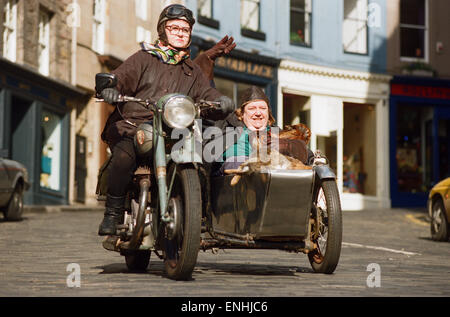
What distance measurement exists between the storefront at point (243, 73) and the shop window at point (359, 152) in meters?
2.93

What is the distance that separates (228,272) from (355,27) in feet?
77.5

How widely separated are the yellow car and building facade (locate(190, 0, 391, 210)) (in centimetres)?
1331

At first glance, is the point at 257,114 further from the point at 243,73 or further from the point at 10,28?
the point at 243,73

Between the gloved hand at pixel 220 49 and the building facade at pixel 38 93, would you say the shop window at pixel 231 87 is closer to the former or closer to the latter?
the building facade at pixel 38 93

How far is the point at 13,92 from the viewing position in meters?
23.2

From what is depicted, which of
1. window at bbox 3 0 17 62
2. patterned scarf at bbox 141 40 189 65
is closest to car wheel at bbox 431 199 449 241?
patterned scarf at bbox 141 40 189 65

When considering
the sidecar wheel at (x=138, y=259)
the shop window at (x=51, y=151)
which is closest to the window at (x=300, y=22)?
the shop window at (x=51, y=151)

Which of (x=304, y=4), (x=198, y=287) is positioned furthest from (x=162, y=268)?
(x=304, y=4)

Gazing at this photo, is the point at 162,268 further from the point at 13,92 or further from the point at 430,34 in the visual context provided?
the point at 430,34

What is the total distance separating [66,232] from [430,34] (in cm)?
1959

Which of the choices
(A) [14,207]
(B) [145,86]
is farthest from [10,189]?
(B) [145,86]

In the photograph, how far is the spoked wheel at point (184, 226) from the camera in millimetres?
5836

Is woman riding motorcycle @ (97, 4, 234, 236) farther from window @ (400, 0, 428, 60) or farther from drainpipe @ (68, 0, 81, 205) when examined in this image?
window @ (400, 0, 428, 60)

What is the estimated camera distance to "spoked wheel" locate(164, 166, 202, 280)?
5836mm
